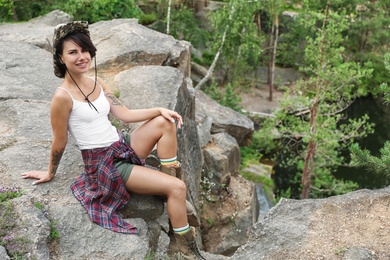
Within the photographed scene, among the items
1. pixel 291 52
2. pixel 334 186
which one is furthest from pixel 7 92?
pixel 291 52

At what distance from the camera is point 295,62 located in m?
33.2

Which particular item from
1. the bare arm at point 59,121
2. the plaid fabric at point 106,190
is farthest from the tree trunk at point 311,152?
the bare arm at point 59,121

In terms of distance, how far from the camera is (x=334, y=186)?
17.5 meters

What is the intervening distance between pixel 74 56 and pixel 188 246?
106 inches

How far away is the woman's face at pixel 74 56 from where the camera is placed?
17.8 feet

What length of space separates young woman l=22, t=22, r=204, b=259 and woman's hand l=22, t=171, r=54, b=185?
12 mm

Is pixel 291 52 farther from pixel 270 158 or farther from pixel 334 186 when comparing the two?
pixel 334 186

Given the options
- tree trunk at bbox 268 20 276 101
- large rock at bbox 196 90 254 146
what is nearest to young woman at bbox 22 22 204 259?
large rock at bbox 196 90 254 146

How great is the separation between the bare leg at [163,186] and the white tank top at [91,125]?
0.52m

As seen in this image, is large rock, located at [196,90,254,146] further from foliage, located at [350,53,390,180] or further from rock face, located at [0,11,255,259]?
foliage, located at [350,53,390,180]

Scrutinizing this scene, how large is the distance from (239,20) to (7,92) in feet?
51.0

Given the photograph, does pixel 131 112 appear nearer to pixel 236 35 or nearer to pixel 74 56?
pixel 74 56

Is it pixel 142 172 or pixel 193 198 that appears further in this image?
pixel 193 198

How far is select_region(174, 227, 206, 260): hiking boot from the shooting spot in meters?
6.01
